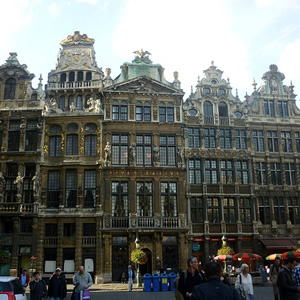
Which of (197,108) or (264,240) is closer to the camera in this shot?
(264,240)

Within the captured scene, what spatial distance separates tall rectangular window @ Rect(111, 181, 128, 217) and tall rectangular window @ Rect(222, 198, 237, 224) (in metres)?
8.62

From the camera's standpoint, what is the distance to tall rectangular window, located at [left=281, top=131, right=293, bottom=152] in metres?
37.6

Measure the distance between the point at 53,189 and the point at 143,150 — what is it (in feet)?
27.6

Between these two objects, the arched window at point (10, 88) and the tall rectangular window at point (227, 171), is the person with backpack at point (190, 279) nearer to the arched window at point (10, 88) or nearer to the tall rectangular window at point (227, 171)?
the tall rectangular window at point (227, 171)

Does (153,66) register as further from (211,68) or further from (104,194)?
(104,194)

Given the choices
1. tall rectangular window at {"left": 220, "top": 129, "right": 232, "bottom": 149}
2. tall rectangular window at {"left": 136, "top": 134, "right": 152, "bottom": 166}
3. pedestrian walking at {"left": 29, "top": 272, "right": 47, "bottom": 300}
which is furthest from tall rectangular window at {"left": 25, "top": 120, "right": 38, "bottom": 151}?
pedestrian walking at {"left": 29, "top": 272, "right": 47, "bottom": 300}

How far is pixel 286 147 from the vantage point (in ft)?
123

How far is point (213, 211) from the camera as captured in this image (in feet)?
114

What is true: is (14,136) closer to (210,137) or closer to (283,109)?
(210,137)

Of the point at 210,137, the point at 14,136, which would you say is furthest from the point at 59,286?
the point at 210,137

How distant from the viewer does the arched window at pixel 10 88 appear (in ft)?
119

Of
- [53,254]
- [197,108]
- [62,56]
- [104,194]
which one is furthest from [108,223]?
Answer: [62,56]

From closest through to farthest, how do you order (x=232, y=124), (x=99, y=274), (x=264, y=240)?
(x=99, y=274) → (x=264, y=240) → (x=232, y=124)

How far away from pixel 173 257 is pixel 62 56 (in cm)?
2074
